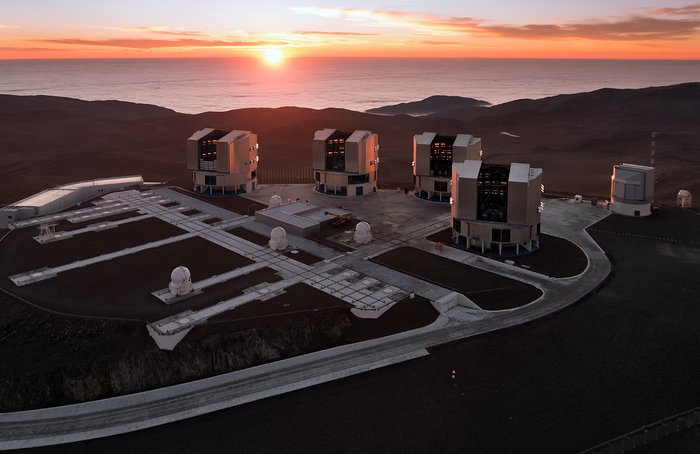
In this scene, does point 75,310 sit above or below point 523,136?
below

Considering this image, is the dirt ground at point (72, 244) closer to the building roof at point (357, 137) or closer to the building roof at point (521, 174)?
the building roof at point (357, 137)

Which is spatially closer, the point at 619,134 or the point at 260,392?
the point at 260,392

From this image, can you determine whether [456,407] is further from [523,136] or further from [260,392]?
[523,136]

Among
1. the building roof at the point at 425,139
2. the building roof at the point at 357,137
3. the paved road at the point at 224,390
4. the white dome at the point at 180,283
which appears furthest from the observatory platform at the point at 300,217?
the paved road at the point at 224,390

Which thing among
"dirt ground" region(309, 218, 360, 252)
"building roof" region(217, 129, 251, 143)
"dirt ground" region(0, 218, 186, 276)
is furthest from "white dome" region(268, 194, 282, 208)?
"building roof" region(217, 129, 251, 143)

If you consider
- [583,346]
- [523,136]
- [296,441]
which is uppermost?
[523,136]

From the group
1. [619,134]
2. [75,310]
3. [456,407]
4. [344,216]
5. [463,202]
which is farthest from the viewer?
[619,134]

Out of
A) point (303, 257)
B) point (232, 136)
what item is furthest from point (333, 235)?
point (232, 136)

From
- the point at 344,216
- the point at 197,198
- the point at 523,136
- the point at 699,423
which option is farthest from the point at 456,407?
the point at 523,136
